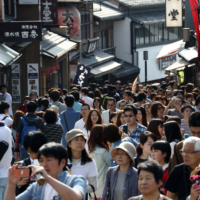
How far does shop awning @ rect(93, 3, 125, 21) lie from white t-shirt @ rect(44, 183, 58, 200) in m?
31.0

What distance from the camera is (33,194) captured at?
3.85m

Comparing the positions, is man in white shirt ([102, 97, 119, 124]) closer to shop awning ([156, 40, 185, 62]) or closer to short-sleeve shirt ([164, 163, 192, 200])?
short-sleeve shirt ([164, 163, 192, 200])

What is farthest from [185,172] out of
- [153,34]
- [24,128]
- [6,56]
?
[153,34]

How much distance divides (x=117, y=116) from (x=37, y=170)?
5873mm

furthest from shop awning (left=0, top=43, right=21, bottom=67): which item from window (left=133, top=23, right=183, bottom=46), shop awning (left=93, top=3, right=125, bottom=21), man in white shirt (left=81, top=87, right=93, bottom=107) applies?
window (left=133, top=23, right=183, bottom=46)

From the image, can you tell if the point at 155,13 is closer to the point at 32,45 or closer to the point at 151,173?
the point at 32,45

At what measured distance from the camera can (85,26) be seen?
3275 centimetres

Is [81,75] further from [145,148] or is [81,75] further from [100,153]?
[145,148]

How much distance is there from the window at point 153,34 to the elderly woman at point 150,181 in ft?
120

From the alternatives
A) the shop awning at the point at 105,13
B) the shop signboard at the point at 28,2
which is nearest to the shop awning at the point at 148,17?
the shop awning at the point at 105,13

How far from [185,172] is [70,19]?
24.0 m

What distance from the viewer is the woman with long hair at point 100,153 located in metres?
6.63

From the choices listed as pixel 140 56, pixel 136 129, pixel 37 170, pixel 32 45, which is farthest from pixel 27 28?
pixel 140 56

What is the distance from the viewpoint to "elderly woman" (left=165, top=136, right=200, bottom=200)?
15.9 ft
